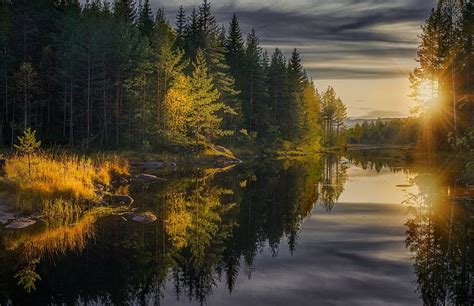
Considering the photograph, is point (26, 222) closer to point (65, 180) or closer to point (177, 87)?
point (65, 180)

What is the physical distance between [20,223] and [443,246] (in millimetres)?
14825

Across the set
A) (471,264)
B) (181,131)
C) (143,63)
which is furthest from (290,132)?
(471,264)

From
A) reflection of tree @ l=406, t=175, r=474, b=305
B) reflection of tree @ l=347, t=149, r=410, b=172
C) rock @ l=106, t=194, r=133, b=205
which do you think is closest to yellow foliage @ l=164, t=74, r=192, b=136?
reflection of tree @ l=347, t=149, r=410, b=172

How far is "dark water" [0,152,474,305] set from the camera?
10.9 meters

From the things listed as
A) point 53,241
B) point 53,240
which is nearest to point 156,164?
point 53,240

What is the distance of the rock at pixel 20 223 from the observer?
1634cm

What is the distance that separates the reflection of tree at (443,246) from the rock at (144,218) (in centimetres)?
991

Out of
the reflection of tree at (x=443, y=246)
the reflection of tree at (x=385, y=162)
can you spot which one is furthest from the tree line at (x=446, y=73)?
the reflection of tree at (x=443, y=246)

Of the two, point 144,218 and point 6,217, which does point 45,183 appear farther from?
point 144,218

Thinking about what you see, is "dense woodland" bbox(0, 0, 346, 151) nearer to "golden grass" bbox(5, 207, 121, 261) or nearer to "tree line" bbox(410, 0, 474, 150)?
"tree line" bbox(410, 0, 474, 150)

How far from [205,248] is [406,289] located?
6340mm

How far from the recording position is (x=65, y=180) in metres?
20.9

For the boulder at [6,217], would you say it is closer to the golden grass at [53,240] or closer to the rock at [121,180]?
the golden grass at [53,240]

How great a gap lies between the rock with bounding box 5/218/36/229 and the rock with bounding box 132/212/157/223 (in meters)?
3.85
